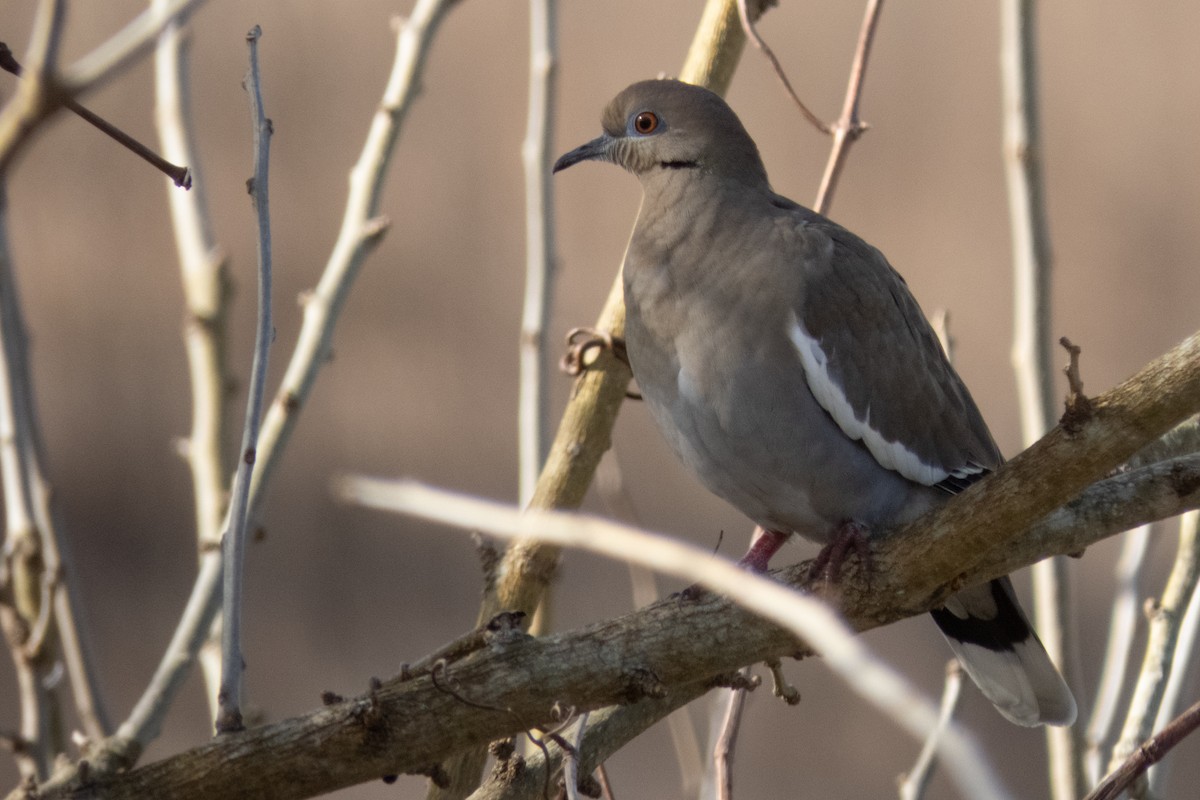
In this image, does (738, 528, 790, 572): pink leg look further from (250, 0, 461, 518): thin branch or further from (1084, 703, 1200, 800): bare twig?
(1084, 703, 1200, 800): bare twig

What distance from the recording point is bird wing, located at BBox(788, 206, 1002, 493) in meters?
2.31

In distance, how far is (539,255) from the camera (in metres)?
2.37

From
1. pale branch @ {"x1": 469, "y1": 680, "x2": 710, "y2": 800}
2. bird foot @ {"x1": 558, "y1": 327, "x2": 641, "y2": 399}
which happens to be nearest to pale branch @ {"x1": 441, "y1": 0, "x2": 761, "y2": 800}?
bird foot @ {"x1": 558, "y1": 327, "x2": 641, "y2": 399}

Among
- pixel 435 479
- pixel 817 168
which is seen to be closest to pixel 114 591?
pixel 435 479

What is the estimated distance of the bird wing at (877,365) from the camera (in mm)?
2311

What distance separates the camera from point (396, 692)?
1.65 meters

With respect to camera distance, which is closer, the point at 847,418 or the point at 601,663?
the point at 601,663

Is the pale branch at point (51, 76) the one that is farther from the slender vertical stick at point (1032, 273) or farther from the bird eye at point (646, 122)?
the bird eye at point (646, 122)

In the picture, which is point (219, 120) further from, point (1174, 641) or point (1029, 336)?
point (1174, 641)

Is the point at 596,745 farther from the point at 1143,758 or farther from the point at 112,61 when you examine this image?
the point at 112,61

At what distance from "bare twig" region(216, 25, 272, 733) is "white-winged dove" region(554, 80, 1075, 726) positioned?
1.01 meters

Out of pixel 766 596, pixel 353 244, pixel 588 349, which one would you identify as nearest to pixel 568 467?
pixel 588 349

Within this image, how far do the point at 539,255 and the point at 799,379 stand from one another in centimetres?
51

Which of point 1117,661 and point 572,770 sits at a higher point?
point 1117,661
